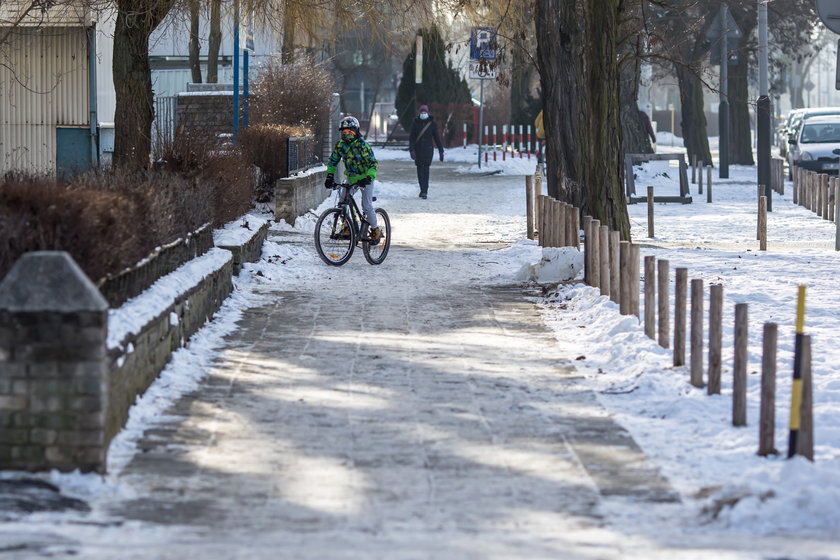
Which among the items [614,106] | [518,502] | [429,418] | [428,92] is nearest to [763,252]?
[614,106]

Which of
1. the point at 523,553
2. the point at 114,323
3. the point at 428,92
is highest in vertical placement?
the point at 428,92

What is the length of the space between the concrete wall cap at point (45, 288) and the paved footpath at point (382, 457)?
2.74 ft

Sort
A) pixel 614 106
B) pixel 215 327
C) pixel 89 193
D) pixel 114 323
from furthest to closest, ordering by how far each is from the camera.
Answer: pixel 614 106 < pixel 215 327 < pixel 89 193 < pixel 114 323

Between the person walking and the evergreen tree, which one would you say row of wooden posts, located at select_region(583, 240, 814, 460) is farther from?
the evergreen tree

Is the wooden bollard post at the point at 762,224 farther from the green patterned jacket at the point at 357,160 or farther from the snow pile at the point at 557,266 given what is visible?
the green patterned jacket at the point at 357,160

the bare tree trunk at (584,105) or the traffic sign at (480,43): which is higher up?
the traffic sign at (480,43)

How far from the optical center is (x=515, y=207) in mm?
26234

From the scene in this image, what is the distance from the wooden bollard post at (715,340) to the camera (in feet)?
27.7

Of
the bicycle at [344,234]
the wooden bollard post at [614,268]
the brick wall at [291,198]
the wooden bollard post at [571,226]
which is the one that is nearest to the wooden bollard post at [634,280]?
the wooden bollard post at [614,268]

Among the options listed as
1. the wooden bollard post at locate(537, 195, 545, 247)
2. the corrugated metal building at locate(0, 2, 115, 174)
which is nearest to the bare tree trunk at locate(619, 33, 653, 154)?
the corrugated metal building at locate(0, 2, 115, 174)

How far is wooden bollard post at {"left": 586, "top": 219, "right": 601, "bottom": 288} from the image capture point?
Answer: 13.1 m

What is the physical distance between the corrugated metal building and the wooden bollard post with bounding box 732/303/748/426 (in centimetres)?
1544

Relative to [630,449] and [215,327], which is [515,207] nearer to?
[215,327]

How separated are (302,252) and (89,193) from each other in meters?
8.20
